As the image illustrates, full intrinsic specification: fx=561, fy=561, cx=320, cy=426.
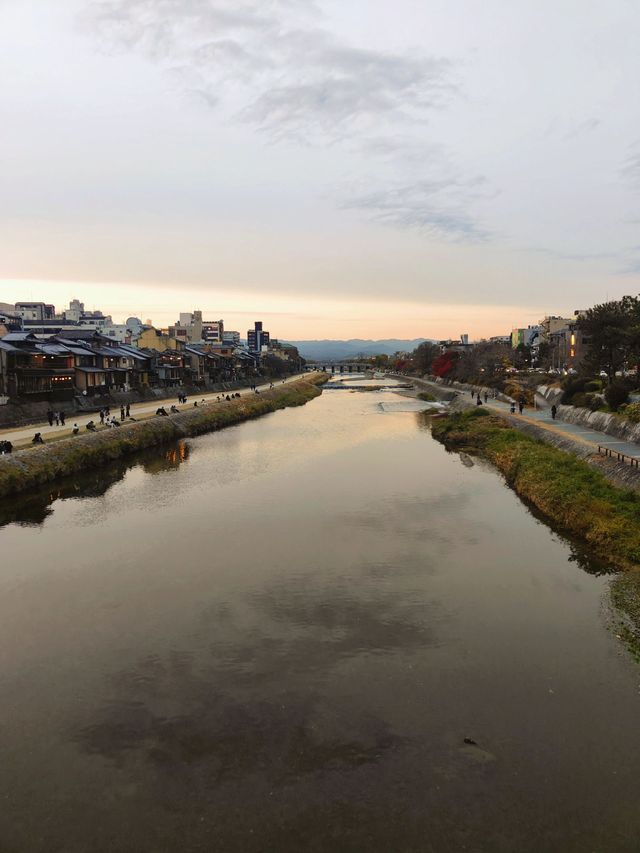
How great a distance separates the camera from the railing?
24.7m

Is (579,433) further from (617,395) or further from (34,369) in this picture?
(34,369)

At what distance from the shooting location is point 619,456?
87.8 ft

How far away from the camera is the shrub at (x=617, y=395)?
3691 centimetres

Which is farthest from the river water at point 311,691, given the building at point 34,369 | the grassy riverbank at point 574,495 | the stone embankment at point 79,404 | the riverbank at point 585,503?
the building at point 34,369

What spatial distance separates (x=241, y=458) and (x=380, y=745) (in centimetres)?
3194

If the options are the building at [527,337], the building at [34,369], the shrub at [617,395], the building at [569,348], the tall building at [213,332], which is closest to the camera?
the shrub at [617,395]

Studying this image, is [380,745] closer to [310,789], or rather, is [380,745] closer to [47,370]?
[310,789]

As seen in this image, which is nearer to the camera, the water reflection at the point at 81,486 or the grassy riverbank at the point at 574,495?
the grassy riverbank at the point at 574,495

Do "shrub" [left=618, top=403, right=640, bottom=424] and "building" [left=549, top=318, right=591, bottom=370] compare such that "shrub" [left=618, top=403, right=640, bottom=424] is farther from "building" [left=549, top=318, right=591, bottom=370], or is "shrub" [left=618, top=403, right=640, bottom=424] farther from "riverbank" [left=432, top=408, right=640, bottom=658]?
"building" [left=549, top=318, right=591, bottom=370]

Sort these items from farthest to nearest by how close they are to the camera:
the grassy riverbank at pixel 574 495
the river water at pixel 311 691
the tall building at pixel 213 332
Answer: the tall building at pixel 213 332, the grassy riverbank at pixel 574 495, the river water at pixel 311 691

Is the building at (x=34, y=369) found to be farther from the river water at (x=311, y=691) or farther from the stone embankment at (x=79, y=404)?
the river water at (x=311, y=691)

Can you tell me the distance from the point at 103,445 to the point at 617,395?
34800 mm

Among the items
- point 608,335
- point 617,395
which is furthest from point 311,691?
point 608,335

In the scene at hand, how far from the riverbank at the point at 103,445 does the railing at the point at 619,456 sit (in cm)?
3018
